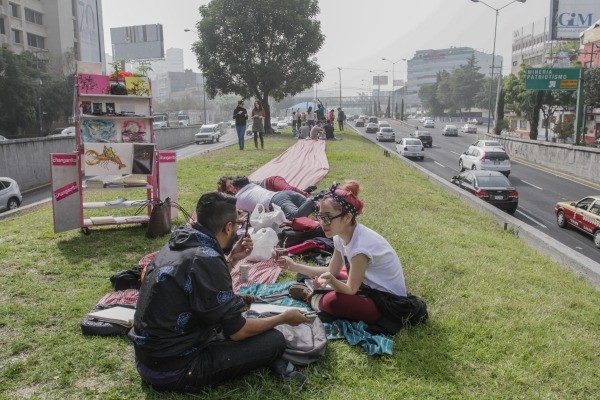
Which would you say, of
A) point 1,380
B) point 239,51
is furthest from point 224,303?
point 239,51

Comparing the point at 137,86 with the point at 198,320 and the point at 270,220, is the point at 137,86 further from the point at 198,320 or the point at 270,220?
the point at 198,320

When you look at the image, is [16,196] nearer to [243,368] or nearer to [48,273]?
[48,273]

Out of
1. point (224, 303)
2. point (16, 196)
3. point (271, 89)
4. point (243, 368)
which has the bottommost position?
point (16, 196)

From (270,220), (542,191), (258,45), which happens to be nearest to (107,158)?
(270,220)

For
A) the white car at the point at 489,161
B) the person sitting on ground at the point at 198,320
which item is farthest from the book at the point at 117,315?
the white car at the point at 489,161

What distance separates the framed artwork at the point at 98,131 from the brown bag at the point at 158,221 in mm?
1711

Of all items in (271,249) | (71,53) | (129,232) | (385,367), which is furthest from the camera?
(71,53)

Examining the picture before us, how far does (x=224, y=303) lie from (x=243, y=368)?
27.3 inches

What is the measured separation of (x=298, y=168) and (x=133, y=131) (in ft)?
22.6

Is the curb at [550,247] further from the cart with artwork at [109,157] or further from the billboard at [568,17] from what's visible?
the billboard at [568,17]

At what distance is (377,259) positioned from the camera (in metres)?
4.87

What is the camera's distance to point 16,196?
20.3 meters

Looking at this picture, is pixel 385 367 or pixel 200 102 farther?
pixel 200 102

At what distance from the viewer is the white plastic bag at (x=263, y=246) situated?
7.11 meters
